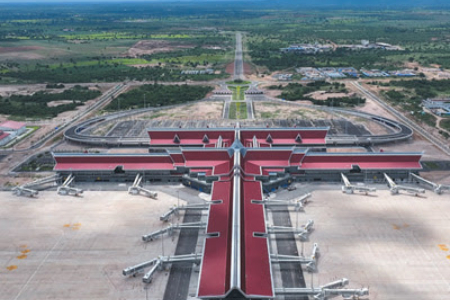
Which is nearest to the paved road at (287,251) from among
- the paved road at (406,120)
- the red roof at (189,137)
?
the red roof at (189,137)

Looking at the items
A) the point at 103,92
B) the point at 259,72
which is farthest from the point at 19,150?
the point at 259,72

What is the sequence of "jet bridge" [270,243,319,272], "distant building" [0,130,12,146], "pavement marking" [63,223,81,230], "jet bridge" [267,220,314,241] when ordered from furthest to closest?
"distant building" [0,130,12,146]
"pavement marking" [63,223,81,230]
"jet bridge" [267,220,314,241]
"jet bridge" [270,243,319,272]

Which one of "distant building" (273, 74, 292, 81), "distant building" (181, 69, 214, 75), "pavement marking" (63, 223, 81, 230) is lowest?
"pavement marking" (63, 223, 81, 230)

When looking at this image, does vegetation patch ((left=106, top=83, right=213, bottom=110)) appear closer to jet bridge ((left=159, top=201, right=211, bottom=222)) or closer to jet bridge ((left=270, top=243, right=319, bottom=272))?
jet bridge ((left=159, top=201, right=211, bottom=222))

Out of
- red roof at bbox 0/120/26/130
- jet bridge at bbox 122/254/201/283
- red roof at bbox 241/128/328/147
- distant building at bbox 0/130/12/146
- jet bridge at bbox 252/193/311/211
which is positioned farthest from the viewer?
red roof at bbox 0/120/26/130

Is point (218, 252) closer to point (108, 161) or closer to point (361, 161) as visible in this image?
point (108, 161)

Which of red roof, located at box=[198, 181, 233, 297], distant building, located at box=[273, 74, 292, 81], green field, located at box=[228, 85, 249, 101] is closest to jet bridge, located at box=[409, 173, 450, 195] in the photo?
red roof, located at box=[198, 181, 233, 297]

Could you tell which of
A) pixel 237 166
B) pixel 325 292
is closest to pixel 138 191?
pixel 237 166
